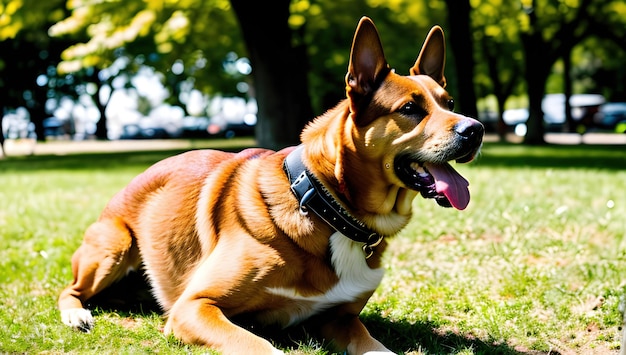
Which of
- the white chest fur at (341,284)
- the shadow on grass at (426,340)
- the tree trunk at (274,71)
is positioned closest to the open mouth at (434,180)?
the white chest fur at (341,284)

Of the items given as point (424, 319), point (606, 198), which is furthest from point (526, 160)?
point (424, 319)

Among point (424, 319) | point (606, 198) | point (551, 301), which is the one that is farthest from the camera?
point (606, 198)

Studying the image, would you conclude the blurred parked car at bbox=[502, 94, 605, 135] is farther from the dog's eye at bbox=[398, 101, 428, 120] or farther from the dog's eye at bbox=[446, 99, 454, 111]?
the dog's eye at bbox=[398, 101, 428, 120]

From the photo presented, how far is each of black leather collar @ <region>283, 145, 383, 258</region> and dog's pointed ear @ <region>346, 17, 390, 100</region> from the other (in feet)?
1.61

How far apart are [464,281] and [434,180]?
196cm

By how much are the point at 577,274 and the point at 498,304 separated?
1078mm

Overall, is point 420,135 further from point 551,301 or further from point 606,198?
point 606,198

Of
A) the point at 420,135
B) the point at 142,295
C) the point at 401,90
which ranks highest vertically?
the point at 401,90

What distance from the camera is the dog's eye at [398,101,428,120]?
11.2 feet

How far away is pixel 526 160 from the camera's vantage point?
16.0 meters

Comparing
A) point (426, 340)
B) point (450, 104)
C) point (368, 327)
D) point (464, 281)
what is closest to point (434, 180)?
point (450, 104)

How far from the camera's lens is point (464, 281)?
513 centimetres

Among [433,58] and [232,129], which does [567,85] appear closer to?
[232,129]

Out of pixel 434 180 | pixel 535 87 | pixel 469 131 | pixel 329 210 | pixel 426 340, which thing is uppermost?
Result: pixel 469 131
